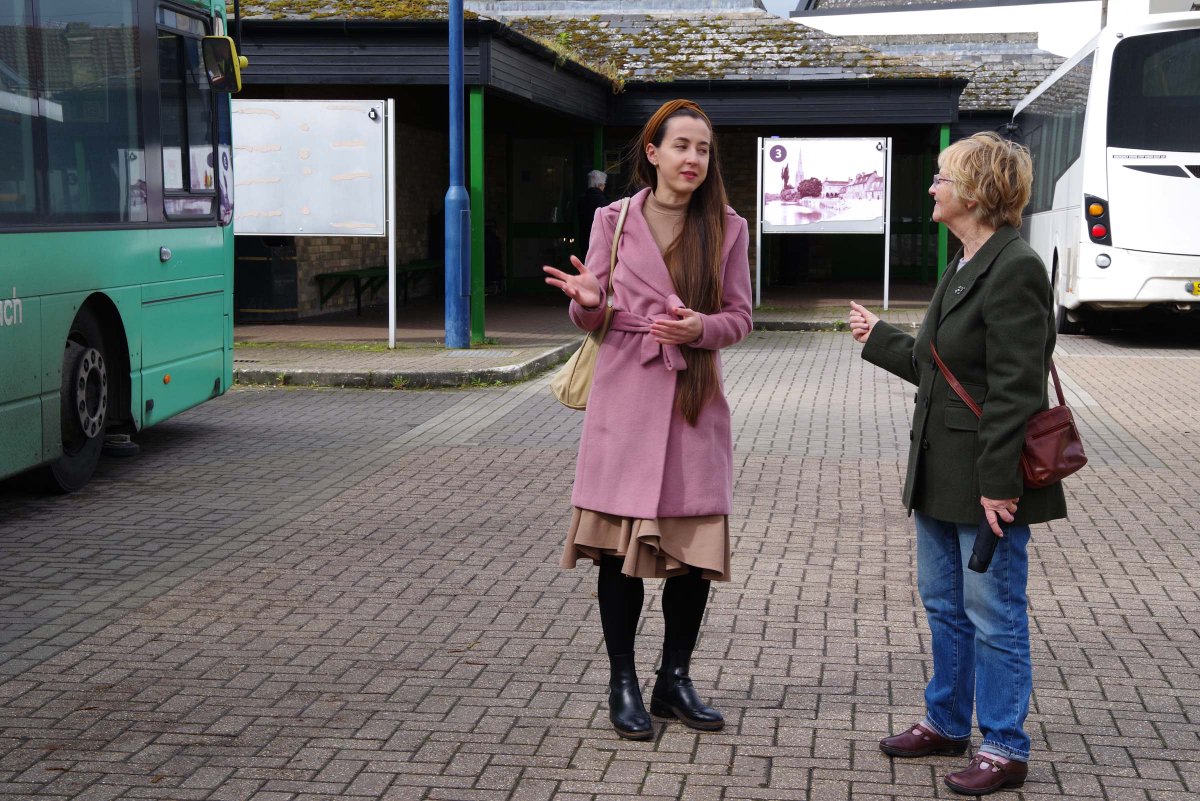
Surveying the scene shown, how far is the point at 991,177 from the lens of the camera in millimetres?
3963

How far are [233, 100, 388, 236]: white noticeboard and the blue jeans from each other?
11495 mm

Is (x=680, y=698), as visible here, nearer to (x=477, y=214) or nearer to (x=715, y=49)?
(x=477, y=214)

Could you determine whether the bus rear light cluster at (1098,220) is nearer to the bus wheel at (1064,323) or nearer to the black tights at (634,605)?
the bus wheel at (1064,323)

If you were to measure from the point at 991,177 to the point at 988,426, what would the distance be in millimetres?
644

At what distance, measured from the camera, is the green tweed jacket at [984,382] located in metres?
3.83

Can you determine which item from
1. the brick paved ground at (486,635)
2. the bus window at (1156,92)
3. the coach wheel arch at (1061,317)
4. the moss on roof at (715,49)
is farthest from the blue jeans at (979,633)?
the moss on roof at (715,49)

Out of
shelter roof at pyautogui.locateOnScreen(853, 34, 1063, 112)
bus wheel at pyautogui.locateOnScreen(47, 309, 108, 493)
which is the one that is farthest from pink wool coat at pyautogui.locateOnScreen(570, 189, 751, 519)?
shelter roof at pyautogui.locateOnScreen(853, 34, 1063, 112)

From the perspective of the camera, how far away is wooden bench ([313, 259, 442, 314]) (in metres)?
19.8

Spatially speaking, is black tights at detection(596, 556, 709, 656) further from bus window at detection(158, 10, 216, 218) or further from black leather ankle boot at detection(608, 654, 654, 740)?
bus window at detection(158, 10, 216, 218)

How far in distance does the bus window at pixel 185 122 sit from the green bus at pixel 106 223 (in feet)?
0.05

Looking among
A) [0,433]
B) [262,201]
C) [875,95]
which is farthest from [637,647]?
[875,95]

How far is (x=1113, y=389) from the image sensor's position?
1311cm

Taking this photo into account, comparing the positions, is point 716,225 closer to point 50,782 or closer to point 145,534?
point 50,782

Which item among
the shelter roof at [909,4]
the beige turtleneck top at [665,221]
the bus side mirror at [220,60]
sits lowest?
the beige turtleneck top at [665,221]
